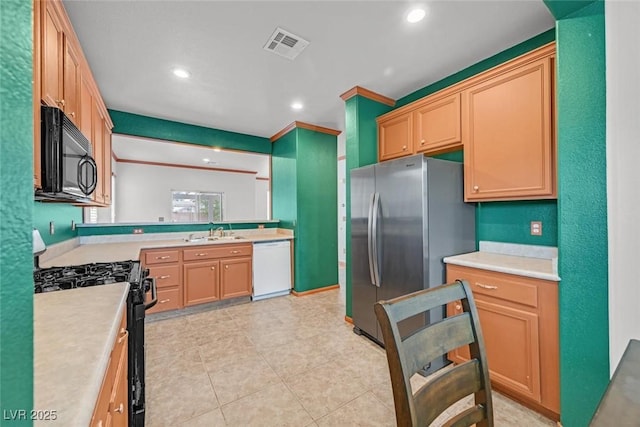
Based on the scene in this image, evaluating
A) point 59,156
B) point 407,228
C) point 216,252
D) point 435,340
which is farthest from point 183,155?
point 435,340

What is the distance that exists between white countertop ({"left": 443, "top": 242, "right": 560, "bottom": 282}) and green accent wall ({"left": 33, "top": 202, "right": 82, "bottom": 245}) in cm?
287

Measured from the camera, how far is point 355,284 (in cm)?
271

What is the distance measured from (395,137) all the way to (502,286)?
5.50ft

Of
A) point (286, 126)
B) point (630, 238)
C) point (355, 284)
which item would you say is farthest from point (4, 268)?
point (286, 126)

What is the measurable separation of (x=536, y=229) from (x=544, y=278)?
2.10 ft

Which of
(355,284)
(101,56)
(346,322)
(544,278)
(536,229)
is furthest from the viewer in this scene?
(346,322)

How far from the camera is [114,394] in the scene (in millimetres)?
922

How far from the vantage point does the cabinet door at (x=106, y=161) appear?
2.81m

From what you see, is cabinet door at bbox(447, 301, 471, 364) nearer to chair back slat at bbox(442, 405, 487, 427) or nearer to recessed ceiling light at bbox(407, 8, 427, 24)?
chair back slat at bbox(442, 405, 487, 427)

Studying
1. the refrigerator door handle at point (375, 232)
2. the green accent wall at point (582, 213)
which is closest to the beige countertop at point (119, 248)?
the refrigerator door handle at point (375, 232)

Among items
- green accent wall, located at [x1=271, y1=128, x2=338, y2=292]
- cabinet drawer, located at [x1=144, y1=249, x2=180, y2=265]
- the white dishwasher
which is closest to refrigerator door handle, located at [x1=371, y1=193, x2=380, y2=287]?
green accent wall, located at [x1=271, y1=128, x2=338, y2=292]

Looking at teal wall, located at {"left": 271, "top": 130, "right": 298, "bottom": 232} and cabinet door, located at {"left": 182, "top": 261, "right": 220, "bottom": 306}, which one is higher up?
teal wall, located at {"left": 271, "top": 130, "right": 298, "bottom": 232}

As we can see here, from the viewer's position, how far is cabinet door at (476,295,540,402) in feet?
5.29

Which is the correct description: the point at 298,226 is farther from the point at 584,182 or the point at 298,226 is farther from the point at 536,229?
the point at 584,182
